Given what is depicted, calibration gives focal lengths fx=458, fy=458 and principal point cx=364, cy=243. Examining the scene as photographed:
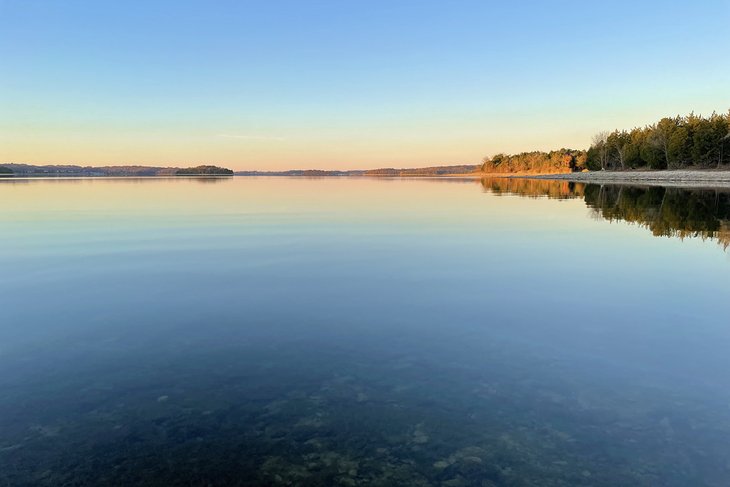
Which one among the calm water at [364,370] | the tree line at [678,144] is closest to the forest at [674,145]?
the tree line at [678,144]

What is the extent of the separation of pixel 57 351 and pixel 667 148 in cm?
12611

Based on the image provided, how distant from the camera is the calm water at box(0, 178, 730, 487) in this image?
484 cm

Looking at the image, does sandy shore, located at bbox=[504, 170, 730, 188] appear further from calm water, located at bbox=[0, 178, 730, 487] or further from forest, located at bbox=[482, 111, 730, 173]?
calm water, located at bbox=[0, 178, 730, 487]

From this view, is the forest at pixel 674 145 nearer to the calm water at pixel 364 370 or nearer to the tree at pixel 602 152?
the tree at pixel 602 152

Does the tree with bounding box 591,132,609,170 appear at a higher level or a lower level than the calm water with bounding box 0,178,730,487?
higher

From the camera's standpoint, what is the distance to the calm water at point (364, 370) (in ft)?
15.9

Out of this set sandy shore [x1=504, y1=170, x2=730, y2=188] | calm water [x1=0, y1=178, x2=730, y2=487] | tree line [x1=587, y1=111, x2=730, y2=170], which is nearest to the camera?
calm water [x1=0, y1=178, x2=730, y2=487]

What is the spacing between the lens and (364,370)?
707 cm

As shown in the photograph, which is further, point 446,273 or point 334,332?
point 446,273

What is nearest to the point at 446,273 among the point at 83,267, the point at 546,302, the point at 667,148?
the point at 546,302

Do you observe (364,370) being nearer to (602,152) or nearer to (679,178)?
(679,178)

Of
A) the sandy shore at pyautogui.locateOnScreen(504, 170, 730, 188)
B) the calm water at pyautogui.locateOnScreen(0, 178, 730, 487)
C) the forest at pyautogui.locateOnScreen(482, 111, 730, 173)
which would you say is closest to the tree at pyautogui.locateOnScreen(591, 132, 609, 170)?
the forest at pyautogui.locateOnScreen(482, 111, 730, 173)

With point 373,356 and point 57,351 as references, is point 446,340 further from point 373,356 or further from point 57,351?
point 57,351

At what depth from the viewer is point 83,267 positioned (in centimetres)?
1448
